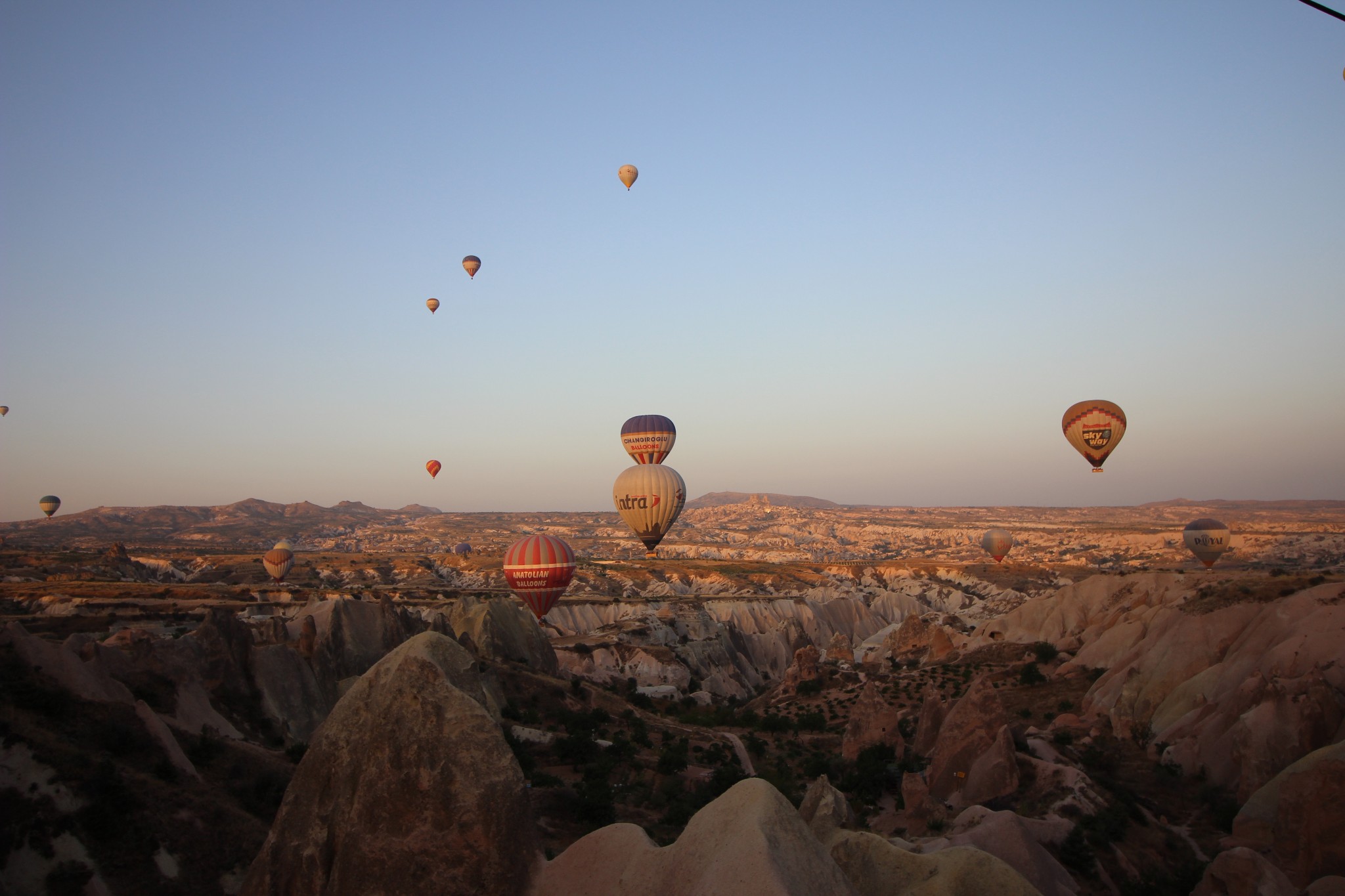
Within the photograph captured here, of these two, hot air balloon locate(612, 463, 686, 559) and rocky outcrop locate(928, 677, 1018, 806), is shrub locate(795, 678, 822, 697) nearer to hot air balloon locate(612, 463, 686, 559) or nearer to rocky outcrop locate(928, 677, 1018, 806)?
hot air balloon locate(612, 463, 686, 559)

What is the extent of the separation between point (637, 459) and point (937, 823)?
92.6 feet

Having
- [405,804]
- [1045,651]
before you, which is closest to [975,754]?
[405,804]

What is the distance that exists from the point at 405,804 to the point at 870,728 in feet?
62.1

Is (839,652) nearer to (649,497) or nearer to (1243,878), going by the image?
(649,497)

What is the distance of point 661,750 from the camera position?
24.5 m

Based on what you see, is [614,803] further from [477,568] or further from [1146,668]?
[477,568]

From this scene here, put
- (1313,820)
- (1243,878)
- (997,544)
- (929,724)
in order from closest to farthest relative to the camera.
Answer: (1243,878)
(1313,820)
(929,724)
(997,544)

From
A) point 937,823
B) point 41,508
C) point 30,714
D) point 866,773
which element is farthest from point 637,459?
point 41,508

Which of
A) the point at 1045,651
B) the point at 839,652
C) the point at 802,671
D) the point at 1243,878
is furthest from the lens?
the point at 839,652

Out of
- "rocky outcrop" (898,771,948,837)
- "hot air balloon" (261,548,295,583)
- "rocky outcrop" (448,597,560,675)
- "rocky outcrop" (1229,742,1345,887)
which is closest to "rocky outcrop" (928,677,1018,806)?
"rocky outcrop" (898,771,948,837)

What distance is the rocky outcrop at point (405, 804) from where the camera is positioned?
737cm

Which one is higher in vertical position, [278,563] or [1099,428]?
[1099,428]

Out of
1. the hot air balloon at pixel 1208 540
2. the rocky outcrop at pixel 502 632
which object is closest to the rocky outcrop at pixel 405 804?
the rocky outcrop at pixel 502 632

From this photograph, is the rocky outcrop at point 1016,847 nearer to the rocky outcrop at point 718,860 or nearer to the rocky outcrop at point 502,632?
the rocky outcrop at point 718,860
